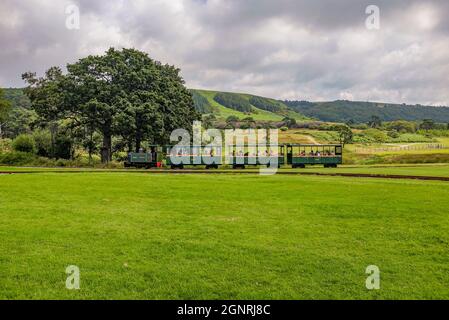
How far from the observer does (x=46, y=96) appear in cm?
5012

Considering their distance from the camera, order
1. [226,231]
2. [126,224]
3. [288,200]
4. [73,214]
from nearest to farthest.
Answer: [226,231] → [126,224] → [73,214] → [288,200]

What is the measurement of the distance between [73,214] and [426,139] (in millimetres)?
112664

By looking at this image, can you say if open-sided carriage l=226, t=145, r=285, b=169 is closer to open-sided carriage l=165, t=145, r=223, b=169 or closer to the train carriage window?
open-sided carriage l=165, t=145, r=223, b=169

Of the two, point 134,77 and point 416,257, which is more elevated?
point 134,77

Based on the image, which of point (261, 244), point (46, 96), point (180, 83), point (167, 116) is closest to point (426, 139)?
point (180, 83)

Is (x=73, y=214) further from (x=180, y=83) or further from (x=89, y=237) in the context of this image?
(x=180, y=83)

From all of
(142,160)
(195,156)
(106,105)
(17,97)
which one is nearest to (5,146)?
(106,105)

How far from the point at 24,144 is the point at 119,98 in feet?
56.1

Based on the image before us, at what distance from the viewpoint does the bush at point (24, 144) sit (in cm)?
5353

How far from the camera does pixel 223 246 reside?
9.80 meters

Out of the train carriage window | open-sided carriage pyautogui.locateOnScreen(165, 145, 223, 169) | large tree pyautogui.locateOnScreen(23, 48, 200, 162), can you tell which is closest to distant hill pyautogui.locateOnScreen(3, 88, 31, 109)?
large tree pyautogui.locateOnScreen(23, 48, 200, 162)

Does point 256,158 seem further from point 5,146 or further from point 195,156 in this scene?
point 5,146
